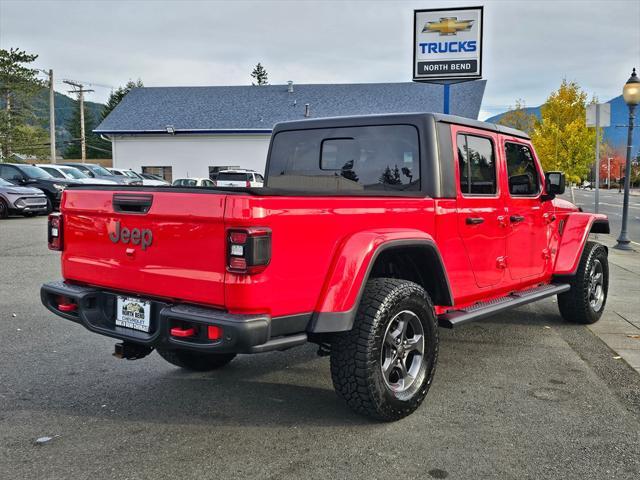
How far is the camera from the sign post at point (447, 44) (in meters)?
16.7

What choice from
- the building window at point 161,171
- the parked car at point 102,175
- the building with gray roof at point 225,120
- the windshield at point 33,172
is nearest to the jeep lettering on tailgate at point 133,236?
the windshield at point 33,172

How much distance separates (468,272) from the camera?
4.50 m

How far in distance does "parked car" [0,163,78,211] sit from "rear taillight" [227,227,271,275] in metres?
18.9

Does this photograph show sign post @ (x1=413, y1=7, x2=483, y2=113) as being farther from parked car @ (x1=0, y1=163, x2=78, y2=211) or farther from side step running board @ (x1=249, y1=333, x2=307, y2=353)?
side step running board @ (x1=249, y1=333, x2=307, y2=353)

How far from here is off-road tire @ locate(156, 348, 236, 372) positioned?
4.63 m

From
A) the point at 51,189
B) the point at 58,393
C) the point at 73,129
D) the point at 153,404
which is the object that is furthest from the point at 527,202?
the point at 73,129

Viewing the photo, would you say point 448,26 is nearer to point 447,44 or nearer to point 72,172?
point 447,44

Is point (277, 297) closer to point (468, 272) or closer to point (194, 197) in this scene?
point (194, 197)

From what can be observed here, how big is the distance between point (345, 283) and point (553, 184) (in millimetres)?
3080

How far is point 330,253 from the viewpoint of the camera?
340cm

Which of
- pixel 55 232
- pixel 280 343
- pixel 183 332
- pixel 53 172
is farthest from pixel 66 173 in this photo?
pixel 280 343

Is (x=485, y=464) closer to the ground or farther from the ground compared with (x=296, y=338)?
closer to the ground

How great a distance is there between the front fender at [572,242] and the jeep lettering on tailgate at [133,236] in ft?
13.6

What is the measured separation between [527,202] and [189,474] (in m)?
3.68
